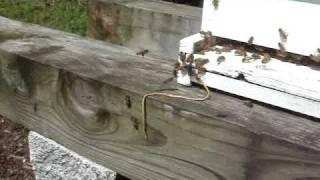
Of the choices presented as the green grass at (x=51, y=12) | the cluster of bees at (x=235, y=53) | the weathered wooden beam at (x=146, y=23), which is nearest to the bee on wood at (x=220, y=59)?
the cluster of bees at (x=235, y=53)

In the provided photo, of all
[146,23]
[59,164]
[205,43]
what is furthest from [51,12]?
[205,43]

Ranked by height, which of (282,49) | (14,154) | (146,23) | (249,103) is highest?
(282,49)

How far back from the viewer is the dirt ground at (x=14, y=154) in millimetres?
2785

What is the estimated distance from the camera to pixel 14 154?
2975mm

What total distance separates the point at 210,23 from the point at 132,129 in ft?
1.07

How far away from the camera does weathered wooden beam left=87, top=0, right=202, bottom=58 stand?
2465 millimetres

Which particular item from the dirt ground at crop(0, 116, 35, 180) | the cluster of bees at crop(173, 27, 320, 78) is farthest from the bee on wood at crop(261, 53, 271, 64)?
the dirt ground at crop(0, 116, 35, 180)

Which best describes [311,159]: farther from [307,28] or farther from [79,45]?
[79,45]

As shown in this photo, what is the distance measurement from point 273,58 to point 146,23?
4.15 feet

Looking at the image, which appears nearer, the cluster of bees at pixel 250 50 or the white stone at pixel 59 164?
the cluster of bees at pixel 250 50

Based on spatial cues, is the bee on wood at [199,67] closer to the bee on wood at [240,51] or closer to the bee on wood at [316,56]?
the bee on wood at [240,51]

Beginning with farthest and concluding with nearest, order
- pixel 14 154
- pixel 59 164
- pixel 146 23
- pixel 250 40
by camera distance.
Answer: pixel 14 154 → pixel 146 23 → pixel 59 164 → pixel 250 40

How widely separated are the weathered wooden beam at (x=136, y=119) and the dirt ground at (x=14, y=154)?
1.10m

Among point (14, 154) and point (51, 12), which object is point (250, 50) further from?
point (51, 12)
